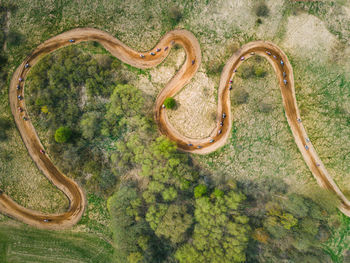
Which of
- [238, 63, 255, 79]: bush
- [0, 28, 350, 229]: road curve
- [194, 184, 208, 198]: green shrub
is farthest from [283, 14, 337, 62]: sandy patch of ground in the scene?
[194, 184, 208, 198]: green shrub

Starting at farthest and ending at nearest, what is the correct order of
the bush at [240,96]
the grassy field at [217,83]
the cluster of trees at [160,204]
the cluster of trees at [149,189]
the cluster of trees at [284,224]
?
Answer: the grassy field at [217,83], the bush at [240,96], the cluster of trees at [284,224], the cluster of trees at [149,189], the cluster of trees at [160,204]

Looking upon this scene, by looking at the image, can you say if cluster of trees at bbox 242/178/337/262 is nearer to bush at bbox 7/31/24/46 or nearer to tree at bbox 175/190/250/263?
tree at bbox 175/190/250/263

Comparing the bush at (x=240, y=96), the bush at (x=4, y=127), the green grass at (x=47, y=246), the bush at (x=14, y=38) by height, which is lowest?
the green grass at (x=47, y=246)

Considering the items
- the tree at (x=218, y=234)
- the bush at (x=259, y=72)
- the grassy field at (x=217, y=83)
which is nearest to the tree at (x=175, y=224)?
the tree at (x=218, y=234)

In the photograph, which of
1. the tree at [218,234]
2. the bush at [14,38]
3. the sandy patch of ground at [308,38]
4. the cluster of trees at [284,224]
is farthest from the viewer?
the bush at [14,38]

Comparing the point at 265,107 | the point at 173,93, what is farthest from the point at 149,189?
the point at 265,107

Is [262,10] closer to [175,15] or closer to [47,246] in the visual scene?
[175,15]

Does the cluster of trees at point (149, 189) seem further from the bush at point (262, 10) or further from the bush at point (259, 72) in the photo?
the bush at point (262, 10)
